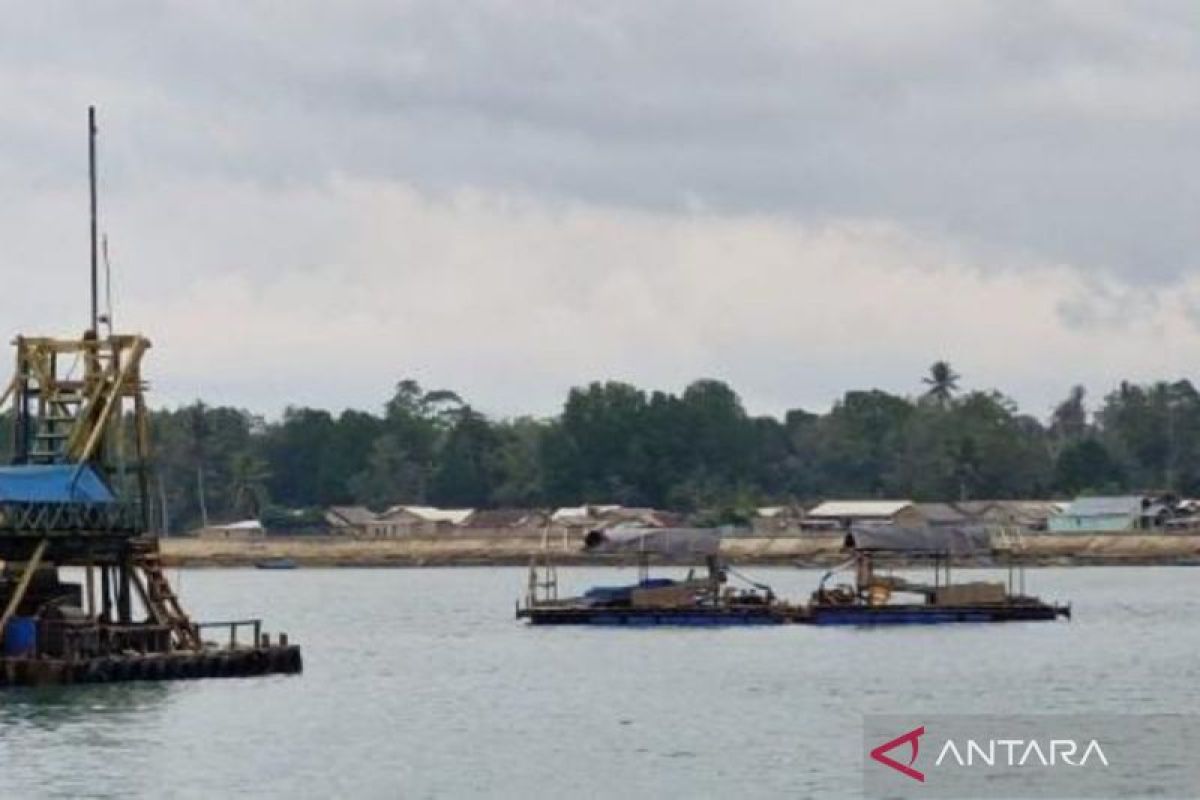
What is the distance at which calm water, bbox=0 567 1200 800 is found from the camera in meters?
66.3

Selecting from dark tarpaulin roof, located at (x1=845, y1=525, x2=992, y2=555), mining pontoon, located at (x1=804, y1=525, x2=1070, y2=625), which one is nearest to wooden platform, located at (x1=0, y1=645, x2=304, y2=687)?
mining pontoon, located at (x1=804, y1=525, x2=1070, y2=625)

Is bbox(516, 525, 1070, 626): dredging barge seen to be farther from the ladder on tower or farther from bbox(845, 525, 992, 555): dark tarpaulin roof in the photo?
the ladder on tower

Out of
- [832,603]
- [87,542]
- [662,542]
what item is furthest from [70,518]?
[662,542]

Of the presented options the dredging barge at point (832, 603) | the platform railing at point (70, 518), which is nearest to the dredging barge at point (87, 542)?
the platform railing at point (70, 518)

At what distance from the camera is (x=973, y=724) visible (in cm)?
7744

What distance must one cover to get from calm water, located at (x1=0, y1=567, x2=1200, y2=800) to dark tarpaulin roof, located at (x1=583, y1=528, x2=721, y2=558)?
5.79 metres

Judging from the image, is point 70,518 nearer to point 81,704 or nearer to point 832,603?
point 81,704

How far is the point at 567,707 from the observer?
84625mm

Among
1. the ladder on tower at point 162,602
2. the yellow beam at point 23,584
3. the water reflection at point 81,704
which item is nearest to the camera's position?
the water reflection at point 81,704

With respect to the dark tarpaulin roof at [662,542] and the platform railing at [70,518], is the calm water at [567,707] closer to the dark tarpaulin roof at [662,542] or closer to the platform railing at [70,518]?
the platform railing at [70,518]

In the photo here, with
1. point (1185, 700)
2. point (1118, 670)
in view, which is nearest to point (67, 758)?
point (1185, 700)

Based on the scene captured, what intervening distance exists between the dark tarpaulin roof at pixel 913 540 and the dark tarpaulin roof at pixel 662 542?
6868mm

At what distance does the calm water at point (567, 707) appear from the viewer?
6631cm

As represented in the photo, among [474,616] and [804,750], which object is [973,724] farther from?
[474,616]
